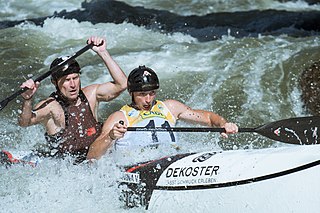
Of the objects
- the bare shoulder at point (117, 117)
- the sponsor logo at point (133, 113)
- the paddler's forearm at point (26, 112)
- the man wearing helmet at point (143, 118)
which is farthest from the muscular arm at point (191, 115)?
the paddler's forearm at point (26, 112)

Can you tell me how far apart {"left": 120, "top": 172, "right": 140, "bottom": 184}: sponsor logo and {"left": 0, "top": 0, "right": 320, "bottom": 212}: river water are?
78 mm

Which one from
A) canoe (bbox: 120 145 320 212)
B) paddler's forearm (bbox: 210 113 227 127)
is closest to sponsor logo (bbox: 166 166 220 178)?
canoe (bbox: 120 145 320 212)

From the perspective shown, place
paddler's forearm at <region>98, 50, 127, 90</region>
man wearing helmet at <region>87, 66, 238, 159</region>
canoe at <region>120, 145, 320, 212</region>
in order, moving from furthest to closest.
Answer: paddler's forearm at <region>98, 50, 127, 90</region>
man wearing helmet at <region>87, 66, 238, 159</region>
canoe at <region>120, 145, 320, 212</region>

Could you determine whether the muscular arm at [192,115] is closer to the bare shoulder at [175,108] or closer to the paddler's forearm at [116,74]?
the bare shoulder at [175,108]

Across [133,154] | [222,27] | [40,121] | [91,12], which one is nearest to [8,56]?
[91,12]

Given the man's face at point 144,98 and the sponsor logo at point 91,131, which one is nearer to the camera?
the man's face at point 144,98

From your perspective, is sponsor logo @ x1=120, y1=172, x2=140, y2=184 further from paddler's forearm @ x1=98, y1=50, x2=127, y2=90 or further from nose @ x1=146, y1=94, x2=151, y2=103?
paddler's forearm @ x1=98, y1=50, x2=127, y2=90

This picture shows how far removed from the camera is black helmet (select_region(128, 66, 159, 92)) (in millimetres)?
6117

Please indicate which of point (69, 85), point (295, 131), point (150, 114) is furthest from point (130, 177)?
point (295, 131)

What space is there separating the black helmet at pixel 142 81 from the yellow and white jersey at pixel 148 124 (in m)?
0.22

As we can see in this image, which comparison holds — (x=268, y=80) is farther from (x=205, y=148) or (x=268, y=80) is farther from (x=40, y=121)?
(x=40, y=121)

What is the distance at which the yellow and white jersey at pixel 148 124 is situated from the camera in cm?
607

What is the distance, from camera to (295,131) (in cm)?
609

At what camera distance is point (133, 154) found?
603 centimetres
